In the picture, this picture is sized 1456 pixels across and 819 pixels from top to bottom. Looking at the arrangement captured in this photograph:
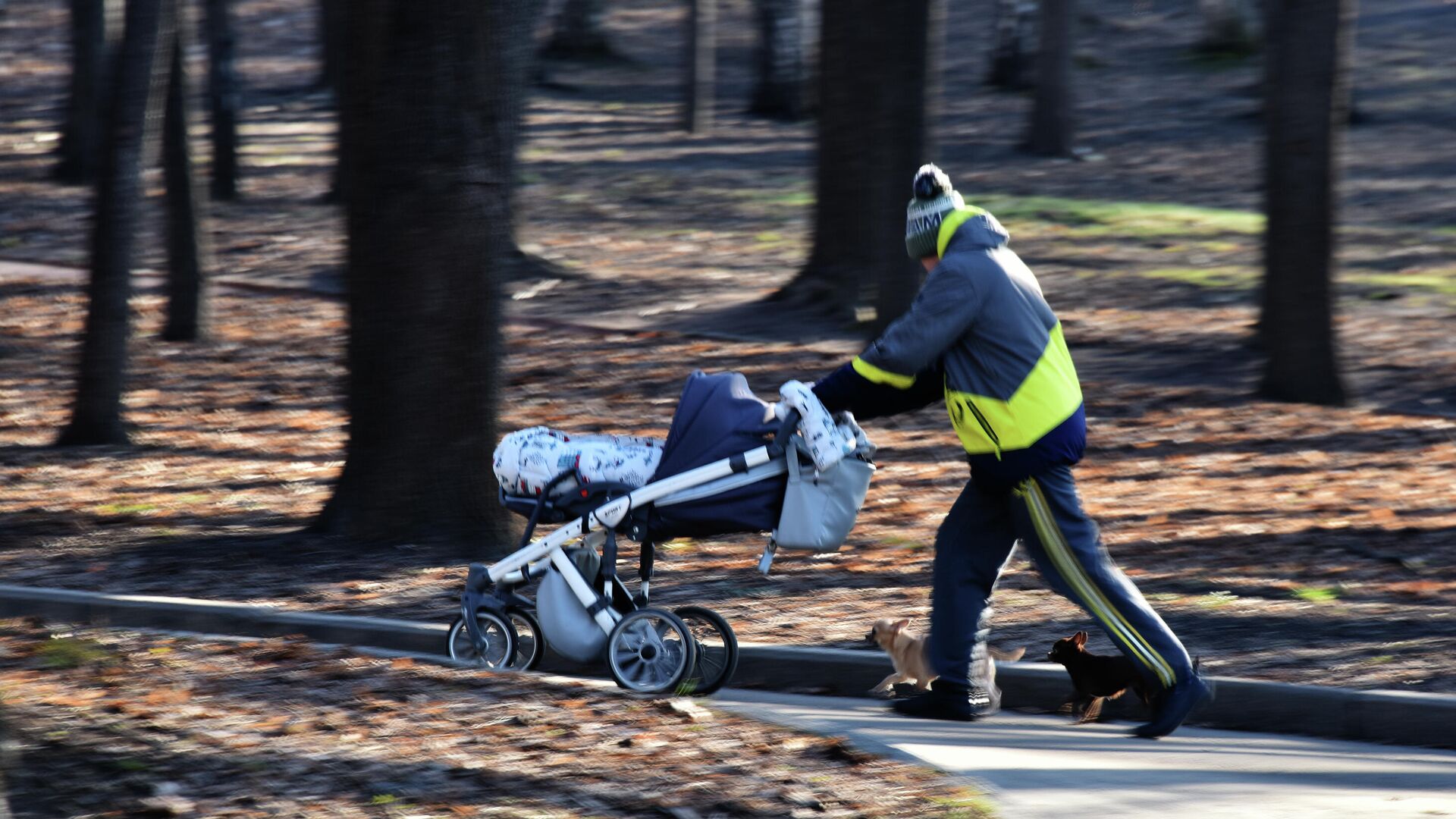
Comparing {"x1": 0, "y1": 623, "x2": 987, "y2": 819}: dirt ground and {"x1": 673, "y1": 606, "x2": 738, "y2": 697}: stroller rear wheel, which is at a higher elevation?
{"x1": 0, "y1": 623, "x2": 987, "y2": 819}: dirt ground

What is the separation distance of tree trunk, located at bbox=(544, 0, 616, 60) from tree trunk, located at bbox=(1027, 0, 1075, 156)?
1405 centimetres

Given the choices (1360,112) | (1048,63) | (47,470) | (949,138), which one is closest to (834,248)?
(47,470)

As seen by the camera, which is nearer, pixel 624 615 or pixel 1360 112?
pixel 624 615

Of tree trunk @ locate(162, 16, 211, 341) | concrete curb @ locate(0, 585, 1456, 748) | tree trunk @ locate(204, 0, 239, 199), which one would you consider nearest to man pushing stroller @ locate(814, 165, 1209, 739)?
concrete curb @ locate(0, 585, 1456, 748)

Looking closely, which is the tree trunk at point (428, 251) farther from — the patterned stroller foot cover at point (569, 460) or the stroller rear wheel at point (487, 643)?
the patterned stroller foot cover at point (569, 460)

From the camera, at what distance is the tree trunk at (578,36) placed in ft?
A: 129

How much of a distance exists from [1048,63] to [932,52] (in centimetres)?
1353

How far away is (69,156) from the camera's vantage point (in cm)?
2561

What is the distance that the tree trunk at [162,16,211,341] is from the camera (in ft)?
50.2

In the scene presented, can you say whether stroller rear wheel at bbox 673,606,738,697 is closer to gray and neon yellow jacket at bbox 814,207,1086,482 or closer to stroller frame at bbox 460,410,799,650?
stroller frame at bbox 460,410,799,650

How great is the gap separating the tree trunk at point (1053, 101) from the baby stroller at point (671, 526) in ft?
72.5

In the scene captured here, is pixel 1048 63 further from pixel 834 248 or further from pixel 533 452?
pixel 533 452

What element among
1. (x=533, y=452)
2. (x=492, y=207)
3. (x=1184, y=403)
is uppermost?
(x=492, y=207)

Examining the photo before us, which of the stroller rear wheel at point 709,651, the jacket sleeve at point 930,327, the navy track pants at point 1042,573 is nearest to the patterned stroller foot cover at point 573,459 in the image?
the jacket sleeve at point 930,327
